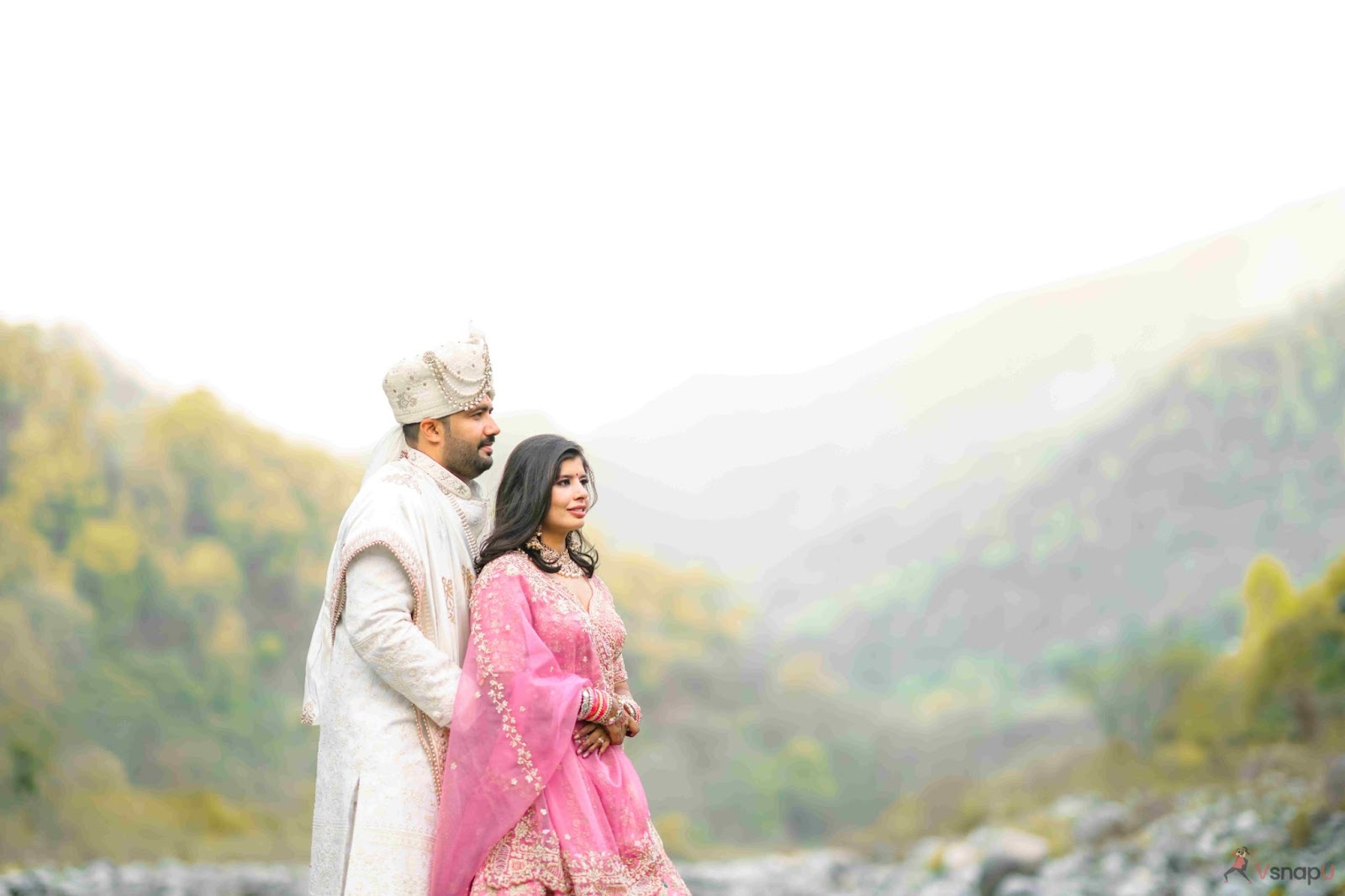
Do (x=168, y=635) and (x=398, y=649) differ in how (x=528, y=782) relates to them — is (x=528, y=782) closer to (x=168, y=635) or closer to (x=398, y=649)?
(x=398, y=649)

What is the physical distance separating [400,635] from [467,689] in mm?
180

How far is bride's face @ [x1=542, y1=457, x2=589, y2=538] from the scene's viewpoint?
9.10 feet

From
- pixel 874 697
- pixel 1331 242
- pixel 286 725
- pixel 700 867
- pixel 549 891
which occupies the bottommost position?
pixel 700 867

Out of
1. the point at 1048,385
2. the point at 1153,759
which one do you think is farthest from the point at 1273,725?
the point at 1048,385

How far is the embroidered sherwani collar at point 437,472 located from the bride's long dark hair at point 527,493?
17 cm

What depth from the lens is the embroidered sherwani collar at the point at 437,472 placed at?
9.64ft

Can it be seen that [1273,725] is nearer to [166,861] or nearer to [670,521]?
[670,521]

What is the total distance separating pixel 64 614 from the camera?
35.6 ft

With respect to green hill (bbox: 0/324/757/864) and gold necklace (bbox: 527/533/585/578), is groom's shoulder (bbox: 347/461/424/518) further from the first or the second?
green hill (bbox: 0/324/757/864)

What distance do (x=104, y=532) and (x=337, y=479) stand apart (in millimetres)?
2134

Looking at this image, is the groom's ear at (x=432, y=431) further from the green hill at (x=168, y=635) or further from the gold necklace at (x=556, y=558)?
the green hill at (x=168, y=635)

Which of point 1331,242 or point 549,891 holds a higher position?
point 1331,242

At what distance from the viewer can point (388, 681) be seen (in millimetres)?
2689

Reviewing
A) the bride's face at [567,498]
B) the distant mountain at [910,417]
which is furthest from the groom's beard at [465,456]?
the distant mountain at [910,417]
